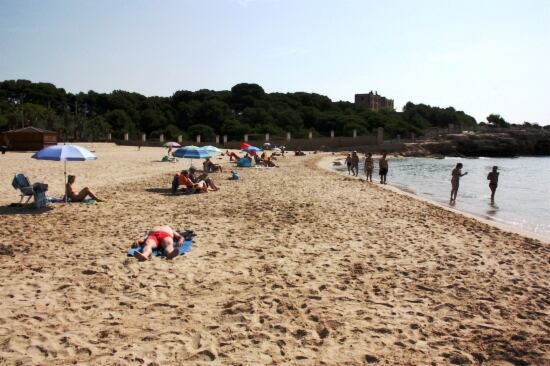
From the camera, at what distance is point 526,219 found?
1244 cm

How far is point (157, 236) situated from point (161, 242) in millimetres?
129

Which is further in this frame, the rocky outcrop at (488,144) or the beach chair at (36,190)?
the rocky outcrop at (488,144)

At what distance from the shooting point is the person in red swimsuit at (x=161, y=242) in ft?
18.7

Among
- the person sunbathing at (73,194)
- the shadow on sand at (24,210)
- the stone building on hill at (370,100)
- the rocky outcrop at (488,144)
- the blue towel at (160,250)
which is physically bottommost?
the blue towel at (160,250)

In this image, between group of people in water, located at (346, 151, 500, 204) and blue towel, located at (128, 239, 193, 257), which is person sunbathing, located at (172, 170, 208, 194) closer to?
blue towel, located at (128, 239, 193, 257)

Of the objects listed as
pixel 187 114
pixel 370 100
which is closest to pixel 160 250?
pixel 187 114

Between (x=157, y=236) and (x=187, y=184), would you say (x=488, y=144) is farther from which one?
(x=157, y=236)

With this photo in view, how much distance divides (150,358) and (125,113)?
70.8 metres

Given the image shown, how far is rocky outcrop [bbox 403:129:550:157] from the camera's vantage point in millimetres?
64981

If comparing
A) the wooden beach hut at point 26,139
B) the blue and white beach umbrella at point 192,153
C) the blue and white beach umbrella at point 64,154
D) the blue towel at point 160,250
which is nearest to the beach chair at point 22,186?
the blue and white beach umbrella at point 64,154

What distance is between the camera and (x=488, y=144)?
69250mm

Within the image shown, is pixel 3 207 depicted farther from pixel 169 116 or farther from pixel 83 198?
pixel 169 116

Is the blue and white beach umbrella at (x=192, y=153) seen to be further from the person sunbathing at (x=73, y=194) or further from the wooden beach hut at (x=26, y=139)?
the wooden beach hut at (x=26, y=139)

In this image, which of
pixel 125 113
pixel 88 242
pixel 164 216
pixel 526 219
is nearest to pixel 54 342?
pixel 88 242
